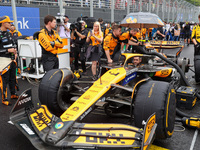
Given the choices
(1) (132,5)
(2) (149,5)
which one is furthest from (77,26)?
(2) (149,5)

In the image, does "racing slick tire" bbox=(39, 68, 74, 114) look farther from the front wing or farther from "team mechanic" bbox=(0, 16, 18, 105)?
"team mechanic" bbox=(0, 16, 18, 105)

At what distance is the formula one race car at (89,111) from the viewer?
2.32 m

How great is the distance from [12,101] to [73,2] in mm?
9396

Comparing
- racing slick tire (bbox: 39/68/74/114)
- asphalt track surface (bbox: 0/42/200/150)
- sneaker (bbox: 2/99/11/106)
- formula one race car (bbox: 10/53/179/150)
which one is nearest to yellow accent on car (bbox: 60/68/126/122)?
formula one race car (bbox: 10/53/179/150)

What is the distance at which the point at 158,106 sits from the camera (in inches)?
106

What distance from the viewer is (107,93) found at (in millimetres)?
3307

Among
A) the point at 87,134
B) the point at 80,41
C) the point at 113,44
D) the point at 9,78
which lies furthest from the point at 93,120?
the point at 80,41

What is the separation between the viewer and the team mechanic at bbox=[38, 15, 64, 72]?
14.5ft

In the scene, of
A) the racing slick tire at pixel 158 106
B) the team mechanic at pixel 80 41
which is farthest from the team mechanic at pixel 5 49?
the racing slick tire at pixel 158 106

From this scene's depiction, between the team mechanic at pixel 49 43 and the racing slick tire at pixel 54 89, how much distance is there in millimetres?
993

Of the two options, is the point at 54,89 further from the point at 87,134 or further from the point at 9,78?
the point at 9,78

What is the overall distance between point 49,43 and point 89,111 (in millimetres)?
2125

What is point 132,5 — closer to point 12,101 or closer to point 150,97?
point 12,101

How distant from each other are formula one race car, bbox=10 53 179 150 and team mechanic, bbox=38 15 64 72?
98cm
